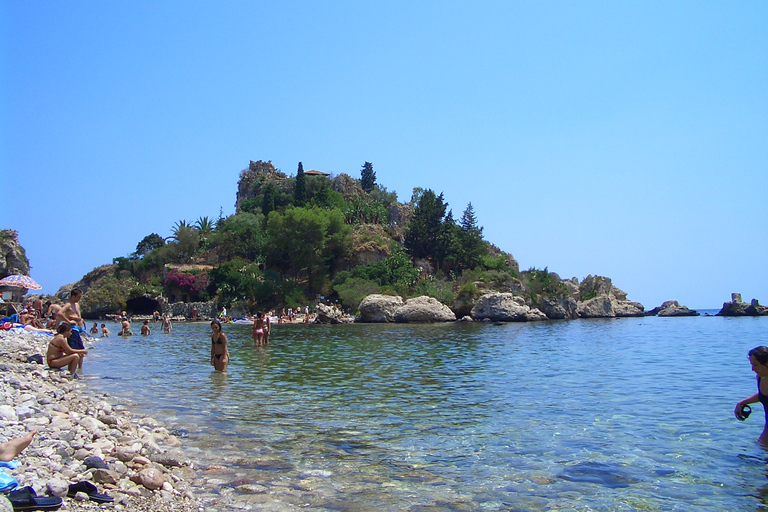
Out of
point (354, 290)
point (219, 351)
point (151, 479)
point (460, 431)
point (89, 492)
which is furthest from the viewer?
point (354, 290)

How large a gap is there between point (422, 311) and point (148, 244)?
127 feet

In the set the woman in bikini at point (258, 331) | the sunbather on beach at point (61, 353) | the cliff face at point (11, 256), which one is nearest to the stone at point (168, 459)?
the sunbather on beach at point (61, 353)

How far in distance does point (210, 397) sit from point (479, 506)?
776 centimetres

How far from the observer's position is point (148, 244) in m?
69.9

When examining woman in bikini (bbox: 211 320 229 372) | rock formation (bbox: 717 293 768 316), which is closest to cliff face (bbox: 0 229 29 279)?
woman in bikini (bbox: 211 320 229 372)

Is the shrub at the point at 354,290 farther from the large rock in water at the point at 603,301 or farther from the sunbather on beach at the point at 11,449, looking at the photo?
the sunbather on beach at the point at 11,449

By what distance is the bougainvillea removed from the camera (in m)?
56.3

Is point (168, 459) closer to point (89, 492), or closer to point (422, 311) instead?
point (89, 492)

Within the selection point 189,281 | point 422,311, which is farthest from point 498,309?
point 189,281

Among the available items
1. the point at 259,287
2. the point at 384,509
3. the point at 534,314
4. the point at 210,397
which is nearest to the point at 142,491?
the point at 384,509

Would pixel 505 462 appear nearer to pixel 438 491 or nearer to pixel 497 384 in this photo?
pixel 438 491

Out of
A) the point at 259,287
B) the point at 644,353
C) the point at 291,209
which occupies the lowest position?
the point at 644,353

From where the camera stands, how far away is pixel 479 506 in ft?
19.3

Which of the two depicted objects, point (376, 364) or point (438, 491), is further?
point (376, 364)
